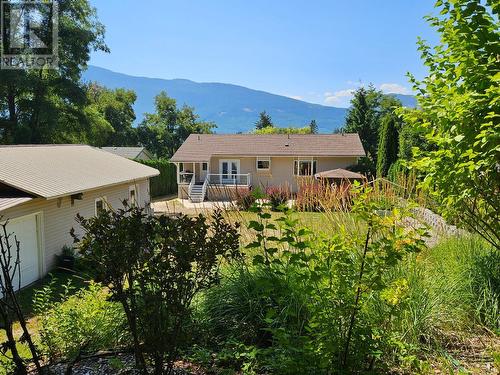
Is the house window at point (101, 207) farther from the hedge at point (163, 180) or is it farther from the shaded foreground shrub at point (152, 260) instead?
the hedge at point (163, 180)

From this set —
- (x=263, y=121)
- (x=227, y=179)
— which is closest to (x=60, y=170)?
(x=227, y=179)

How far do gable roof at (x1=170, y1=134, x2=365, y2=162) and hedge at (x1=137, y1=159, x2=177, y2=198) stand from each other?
1309mm

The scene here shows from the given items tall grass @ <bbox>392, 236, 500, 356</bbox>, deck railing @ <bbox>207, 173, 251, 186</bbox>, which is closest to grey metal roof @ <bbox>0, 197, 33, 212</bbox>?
tall grass @ <bbox>392, 236, 500, 356</bbox>

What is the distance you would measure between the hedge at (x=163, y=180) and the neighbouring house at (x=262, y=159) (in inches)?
44.3

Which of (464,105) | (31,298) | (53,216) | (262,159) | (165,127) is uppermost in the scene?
(165,127)

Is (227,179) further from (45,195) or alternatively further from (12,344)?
(12,344)

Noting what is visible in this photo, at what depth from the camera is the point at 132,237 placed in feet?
6.89

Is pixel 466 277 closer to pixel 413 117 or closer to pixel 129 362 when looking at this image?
pixel 413 117

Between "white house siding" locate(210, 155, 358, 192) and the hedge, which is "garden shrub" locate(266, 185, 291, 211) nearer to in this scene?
"white house siding" locate(210, 155, 358, 192)

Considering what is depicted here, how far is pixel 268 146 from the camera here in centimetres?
2544

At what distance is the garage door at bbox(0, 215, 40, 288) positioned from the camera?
8234mm

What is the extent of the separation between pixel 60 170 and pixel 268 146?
1596cm

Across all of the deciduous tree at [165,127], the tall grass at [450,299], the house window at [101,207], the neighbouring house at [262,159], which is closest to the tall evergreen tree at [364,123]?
the neighbouring house at [262,159]

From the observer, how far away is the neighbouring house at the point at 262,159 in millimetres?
23984
